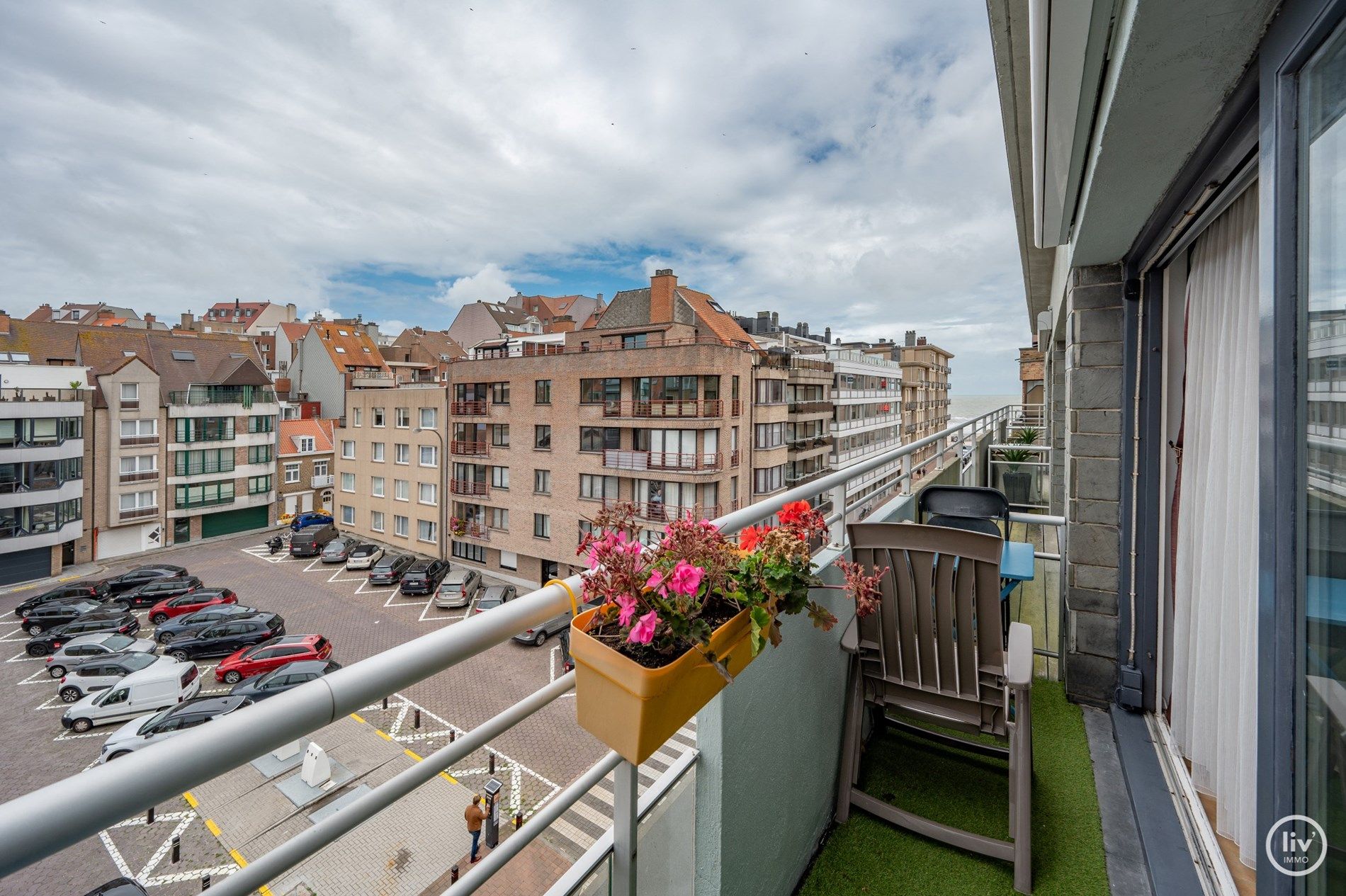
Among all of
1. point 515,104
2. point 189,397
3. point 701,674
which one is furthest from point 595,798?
point 189,397

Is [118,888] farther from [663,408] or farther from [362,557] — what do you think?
[362,557]

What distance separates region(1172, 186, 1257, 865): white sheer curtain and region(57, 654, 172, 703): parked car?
32.1ft

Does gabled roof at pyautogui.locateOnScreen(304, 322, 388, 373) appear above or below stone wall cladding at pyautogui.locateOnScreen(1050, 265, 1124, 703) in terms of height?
above

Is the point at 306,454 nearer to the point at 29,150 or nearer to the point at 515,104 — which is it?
the point at 515,104

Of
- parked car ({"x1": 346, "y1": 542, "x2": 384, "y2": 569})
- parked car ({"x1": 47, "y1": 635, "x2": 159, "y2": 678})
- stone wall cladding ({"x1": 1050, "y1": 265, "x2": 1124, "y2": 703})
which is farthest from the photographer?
parked car ({"x1": 346, "y1": 542, "x2": 384, "y2": 569})

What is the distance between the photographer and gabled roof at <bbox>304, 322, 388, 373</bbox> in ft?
92.5

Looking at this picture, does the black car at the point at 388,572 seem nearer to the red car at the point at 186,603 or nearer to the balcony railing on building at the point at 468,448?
the red car at the point at 186,603

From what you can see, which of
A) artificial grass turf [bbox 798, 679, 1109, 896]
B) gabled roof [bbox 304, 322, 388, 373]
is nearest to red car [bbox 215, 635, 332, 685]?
artificial grass turf [bbox 798, 679, 1109, 896]

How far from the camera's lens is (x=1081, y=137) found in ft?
5.46

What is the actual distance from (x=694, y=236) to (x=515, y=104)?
31.9 metres

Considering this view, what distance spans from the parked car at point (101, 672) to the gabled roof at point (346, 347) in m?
22.5

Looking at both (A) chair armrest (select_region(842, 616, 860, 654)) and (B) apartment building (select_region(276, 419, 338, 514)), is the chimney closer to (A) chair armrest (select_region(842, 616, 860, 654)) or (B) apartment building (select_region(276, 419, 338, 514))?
(B) apartment building (select_region(276, 419, 338, 514))

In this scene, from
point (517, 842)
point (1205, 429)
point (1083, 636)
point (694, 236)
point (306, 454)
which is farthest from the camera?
point (694, 236)

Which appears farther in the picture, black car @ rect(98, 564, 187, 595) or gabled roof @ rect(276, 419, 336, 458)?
gabled roof @ rect(276, 419, 336, 458)
